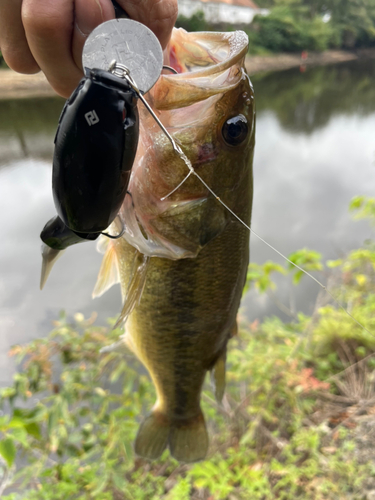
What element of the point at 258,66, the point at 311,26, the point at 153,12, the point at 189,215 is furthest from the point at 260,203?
the point at 311,26

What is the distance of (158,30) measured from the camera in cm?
65

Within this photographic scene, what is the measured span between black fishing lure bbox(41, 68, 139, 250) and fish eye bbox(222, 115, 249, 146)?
359 mm

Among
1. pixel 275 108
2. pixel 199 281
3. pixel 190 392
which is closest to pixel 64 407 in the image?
pixel 190 392

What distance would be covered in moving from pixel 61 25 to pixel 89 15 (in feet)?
0.18

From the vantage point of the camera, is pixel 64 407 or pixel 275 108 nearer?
pixel 64 407

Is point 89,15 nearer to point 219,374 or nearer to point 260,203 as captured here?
point 219,374

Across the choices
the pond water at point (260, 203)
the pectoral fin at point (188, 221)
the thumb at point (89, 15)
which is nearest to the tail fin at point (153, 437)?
the pectoral fin at point (188, 221)

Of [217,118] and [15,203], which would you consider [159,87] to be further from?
[15,203]

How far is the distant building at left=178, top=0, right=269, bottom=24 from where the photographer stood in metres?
17.0

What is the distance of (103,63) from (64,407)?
1619mm

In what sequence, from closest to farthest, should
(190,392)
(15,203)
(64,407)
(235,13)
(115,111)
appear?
(115,111), (190,392), (64,407), (15,203), (235,13)

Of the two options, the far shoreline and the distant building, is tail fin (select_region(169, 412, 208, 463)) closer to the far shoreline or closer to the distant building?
the far shoreline

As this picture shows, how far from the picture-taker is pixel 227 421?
2471mm

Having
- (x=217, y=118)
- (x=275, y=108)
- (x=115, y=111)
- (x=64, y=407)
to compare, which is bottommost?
(x=275, y=108)
